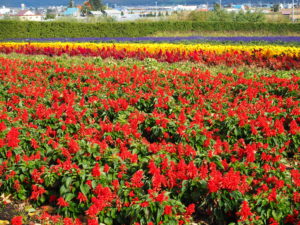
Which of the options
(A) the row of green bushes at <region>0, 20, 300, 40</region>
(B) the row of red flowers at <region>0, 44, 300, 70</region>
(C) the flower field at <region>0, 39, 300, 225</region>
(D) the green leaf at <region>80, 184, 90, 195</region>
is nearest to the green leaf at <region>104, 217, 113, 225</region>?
(C) the flower field at <region>0, 39, 300, 225</region>

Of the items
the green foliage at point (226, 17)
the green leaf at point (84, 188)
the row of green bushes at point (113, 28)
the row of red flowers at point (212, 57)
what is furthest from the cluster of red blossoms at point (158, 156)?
the green foliage at point (226, 17)

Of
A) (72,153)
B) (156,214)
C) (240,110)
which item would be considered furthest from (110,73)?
(156,214)

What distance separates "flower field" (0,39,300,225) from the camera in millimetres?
3863

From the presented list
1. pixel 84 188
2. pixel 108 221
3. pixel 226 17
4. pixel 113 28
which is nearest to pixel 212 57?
pixel 84 188

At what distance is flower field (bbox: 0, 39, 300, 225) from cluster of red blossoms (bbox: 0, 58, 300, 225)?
0.5 inches

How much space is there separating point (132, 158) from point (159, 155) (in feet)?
0.99

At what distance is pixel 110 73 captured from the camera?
930 cm

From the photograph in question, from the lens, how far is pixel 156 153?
189 inches

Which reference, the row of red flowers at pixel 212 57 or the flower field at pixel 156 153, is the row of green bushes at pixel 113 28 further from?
the flower field at pixel 156 153

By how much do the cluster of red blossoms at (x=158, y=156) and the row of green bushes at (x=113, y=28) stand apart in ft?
84.0

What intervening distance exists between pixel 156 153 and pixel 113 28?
30.6m

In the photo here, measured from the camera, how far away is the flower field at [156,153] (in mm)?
3863

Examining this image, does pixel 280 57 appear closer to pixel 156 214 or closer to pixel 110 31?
pixel 156 214

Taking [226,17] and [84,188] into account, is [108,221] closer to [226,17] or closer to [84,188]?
[84,188]
